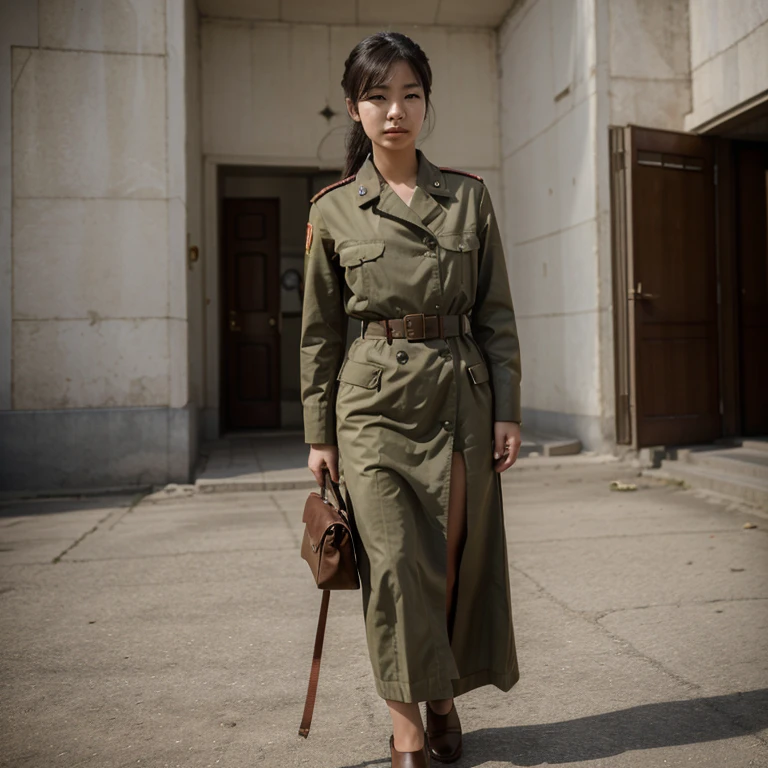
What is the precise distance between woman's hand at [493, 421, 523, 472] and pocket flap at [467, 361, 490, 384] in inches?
5.0

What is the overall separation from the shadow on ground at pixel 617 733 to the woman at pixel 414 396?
161mm

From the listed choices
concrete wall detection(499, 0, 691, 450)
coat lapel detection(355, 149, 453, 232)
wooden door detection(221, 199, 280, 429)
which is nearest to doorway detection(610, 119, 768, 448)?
concrete wall detection(499, 0, 691, 450)

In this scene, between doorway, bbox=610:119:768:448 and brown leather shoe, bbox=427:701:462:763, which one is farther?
doorway, bbox=610:119:768:448

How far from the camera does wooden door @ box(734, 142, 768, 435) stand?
8.17 m

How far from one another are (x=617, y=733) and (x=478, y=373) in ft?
3.64

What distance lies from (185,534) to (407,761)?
3.58 m

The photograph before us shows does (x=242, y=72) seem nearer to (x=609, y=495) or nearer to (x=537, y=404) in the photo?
(x=537, y=404)

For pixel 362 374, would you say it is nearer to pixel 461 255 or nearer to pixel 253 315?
pixel 461 255

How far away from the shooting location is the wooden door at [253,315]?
38.3 feet

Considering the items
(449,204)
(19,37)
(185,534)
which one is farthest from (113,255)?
(449,204)

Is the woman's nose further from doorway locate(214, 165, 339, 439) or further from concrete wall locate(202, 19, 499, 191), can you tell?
doorway locate(214, 165, 339, 439)

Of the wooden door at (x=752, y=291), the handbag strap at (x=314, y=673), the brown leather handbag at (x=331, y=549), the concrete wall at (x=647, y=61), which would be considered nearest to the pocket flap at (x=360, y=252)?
the brown leather handbag at (x=331, y=549)

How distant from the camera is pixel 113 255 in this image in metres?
7.41

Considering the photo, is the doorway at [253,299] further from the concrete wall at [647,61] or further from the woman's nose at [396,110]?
the woman's nose at [396,110]
